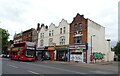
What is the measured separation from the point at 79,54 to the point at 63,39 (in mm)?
6261

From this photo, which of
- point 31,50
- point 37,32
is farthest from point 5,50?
point 31,50

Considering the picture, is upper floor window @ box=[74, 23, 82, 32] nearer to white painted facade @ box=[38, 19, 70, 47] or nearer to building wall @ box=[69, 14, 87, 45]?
building wall @ box=[69, 14, 87, 45]

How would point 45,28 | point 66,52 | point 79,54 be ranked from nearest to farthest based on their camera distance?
point 79,54
point 66,52
point 45,28

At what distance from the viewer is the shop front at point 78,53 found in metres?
39.9

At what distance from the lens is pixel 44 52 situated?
50812mm

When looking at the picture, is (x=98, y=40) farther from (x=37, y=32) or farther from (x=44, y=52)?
(x=37, y=32)

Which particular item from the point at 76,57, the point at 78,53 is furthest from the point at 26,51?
the point at 78,53

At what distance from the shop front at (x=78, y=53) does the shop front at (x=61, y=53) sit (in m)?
1.50

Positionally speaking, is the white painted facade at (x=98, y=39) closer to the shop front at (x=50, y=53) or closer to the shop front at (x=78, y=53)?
the shop front at (x=78, y=53)

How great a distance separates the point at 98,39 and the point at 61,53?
9054 mm

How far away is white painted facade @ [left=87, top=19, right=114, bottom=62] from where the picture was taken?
40.9m

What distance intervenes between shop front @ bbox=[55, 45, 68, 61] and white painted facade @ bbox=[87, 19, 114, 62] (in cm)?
593

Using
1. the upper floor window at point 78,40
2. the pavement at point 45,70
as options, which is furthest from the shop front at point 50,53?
the pavement at point 45,70

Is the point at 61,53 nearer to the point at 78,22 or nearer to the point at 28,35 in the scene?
the point at 78,22
